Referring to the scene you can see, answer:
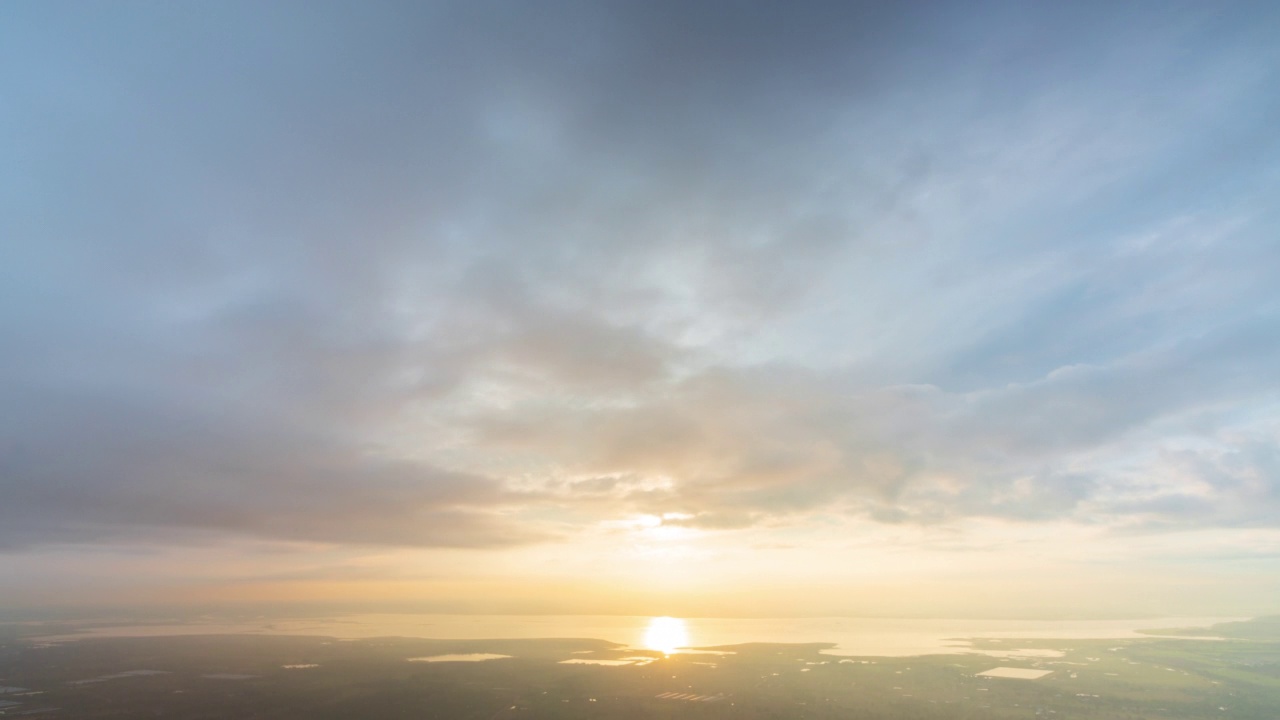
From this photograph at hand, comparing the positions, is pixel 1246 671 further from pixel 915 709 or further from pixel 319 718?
pixel 319 718

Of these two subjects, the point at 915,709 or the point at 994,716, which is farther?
the point at 915,709

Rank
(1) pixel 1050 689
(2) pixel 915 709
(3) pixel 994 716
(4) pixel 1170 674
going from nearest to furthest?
(3) pixel 994 716 → (2) pixel 915 709 → (1) pixel 1050 689 → (4) pixel 1170 674

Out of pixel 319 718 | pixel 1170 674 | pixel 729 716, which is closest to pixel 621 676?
pixel 729 716

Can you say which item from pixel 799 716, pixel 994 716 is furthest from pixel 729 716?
pixel 994 716

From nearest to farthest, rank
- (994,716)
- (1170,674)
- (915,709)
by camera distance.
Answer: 1. (994,716)
2. (915,709)
3. (1170,674)

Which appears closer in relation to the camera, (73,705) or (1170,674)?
(73,705)

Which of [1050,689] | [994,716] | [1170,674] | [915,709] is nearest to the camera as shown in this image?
[994,716]

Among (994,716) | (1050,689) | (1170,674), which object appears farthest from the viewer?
(1170,674)

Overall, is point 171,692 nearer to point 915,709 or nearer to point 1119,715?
point 915,709
